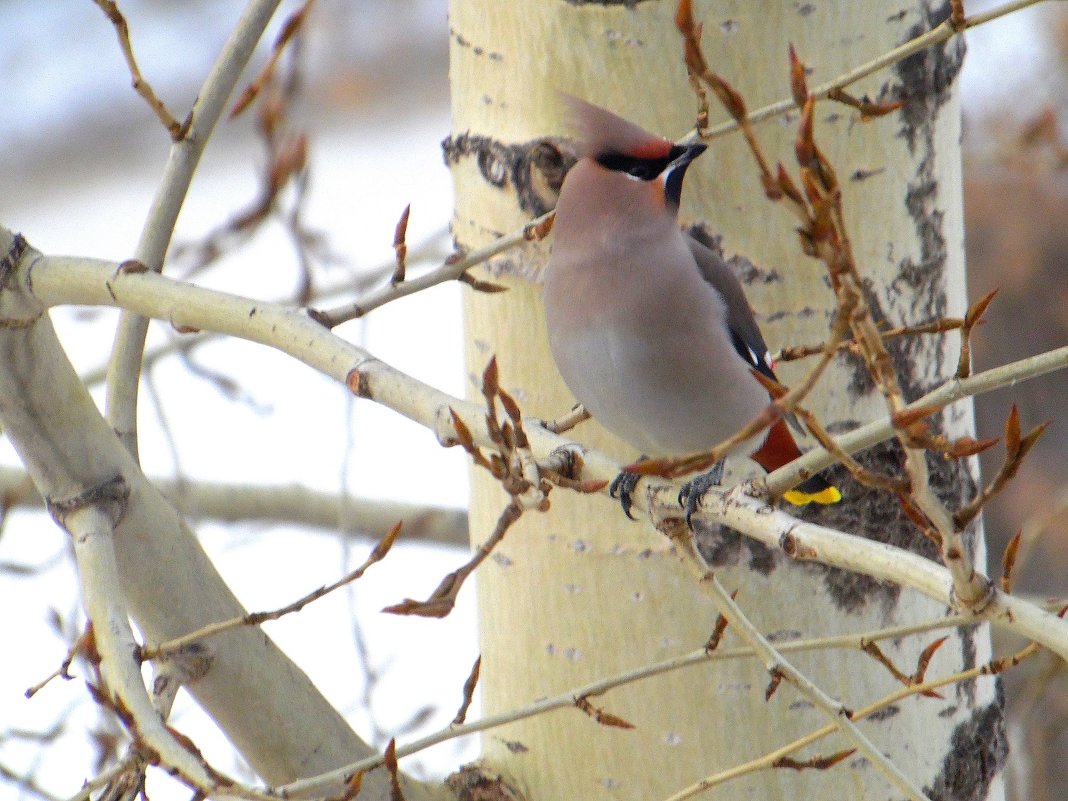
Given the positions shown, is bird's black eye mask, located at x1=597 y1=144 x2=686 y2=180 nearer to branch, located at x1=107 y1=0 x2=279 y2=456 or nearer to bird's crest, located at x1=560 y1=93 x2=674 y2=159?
bird's crest, located at x1=560 y1=93 x2=674 y2=159

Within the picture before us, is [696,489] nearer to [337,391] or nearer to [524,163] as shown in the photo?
[524,163]

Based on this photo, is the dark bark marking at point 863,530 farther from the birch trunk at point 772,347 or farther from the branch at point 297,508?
the branch at point 297,508

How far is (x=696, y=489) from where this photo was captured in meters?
1.53

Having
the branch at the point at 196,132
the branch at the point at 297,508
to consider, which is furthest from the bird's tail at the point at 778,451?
the branch at the point at 297,508

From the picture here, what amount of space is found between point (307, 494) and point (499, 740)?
3.21 ft

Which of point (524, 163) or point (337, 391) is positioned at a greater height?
point (337, 391)

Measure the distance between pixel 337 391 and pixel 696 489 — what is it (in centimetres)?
233

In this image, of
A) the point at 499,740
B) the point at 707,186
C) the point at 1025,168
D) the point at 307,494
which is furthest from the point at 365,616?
the point at 707,186

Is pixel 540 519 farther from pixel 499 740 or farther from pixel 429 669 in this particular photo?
pixel 429 669

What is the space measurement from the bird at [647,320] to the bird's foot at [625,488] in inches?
5.6

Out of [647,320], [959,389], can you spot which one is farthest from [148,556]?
[959,389]

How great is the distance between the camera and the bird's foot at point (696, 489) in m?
1.33

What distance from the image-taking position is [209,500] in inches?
98.2

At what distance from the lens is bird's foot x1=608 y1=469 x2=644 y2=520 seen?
1.36m
